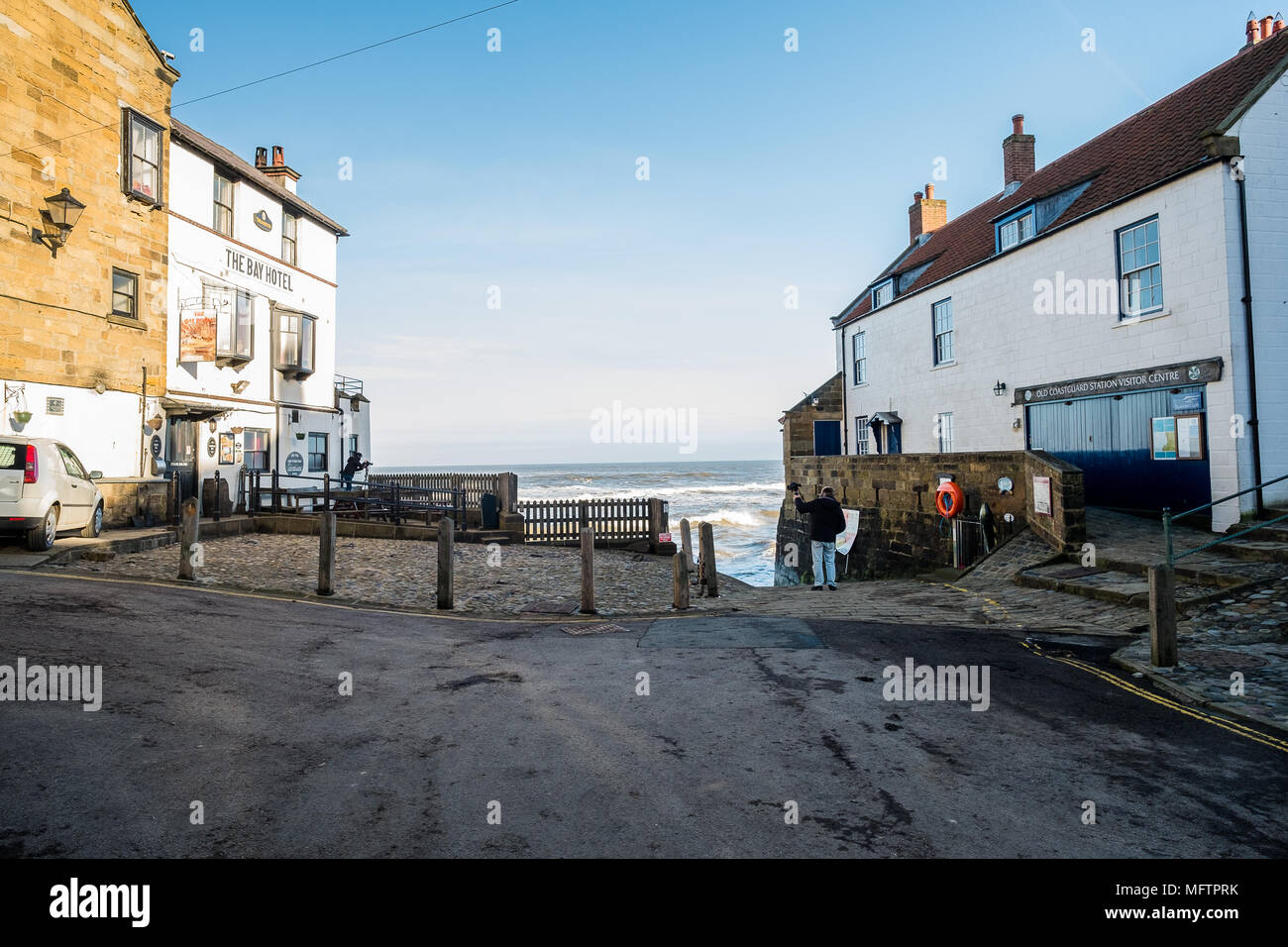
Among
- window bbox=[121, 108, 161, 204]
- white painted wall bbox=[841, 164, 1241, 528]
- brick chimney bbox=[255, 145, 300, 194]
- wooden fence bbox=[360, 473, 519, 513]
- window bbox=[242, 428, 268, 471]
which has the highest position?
brick chimney bbox=[255, 145, 300, 194]

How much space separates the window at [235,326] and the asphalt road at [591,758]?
51.2 ft

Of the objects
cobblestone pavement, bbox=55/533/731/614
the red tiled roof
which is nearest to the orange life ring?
cobblestone pavement, bbox=55/533/731/614

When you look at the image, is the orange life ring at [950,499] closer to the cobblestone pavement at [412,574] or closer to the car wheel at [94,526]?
the cobblestone pavement at [412,574]

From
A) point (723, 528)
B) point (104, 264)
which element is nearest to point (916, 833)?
point (104, 264)

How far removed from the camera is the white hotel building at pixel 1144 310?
500 inches

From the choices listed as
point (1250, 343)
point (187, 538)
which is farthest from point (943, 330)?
point (187, 538)

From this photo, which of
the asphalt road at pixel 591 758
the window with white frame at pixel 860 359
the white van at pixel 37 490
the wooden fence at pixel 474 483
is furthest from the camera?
the window with white frame at pixel 860 359

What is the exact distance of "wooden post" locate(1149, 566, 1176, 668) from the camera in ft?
23.0

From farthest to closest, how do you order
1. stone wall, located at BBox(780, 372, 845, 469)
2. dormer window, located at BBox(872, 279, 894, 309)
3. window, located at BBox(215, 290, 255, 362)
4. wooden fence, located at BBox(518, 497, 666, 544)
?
stone wall, located at BBox(780, 372, 845, 469) → dormer window, located at BBox(872, 279, 894, 309) → window, located at BBox(215, 290, 255, 362) → wooden fence, located at BBox(518, 497, 666, 544)

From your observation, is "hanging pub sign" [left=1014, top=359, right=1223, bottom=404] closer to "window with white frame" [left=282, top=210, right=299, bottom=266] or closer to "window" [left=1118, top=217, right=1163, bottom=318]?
"window" [left=1118, top=217, right=1163, bottom=318]

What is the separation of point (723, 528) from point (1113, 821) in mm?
36399

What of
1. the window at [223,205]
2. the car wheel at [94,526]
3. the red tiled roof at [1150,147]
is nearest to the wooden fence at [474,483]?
the car wheel at [94,526]

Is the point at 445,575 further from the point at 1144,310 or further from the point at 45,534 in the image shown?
the point at 1144,310

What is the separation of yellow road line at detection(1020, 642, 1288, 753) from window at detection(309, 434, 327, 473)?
81.8 ft
